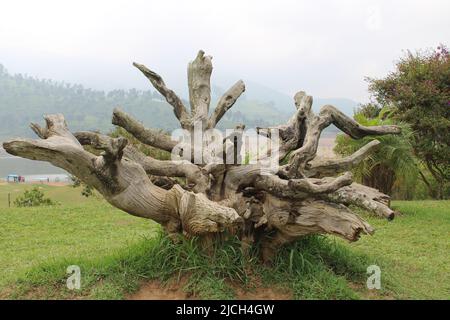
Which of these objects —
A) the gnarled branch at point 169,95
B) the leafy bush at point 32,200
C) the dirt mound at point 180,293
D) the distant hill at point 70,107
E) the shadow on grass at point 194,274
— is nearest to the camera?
the dirt mound at point 180,293

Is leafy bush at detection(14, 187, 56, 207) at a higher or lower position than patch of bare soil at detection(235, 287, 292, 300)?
higher

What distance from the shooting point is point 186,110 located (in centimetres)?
568

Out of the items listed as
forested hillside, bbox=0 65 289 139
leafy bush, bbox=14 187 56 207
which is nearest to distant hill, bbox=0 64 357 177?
forested hillside, bbox=0 65 289 139

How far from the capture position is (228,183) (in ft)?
15.6

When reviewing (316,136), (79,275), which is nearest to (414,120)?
(316,136)

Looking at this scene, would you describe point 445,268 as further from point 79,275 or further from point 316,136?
point 79,275

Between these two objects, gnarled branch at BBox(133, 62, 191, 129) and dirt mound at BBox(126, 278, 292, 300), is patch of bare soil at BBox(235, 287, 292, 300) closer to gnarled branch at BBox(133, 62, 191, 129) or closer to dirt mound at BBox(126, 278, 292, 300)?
dirt mound at BBox(126, 278, 292, 300)

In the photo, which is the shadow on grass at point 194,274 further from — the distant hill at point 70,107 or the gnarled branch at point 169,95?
the distant hill at point 70,107

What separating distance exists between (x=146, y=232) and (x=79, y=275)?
3.35 meters

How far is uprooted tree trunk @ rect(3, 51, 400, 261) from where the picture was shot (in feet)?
13.5

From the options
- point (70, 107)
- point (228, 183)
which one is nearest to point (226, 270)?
point (228, 183)

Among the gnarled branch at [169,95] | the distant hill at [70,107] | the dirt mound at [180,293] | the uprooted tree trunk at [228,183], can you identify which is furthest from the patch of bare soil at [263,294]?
the distant hill at [70,107]

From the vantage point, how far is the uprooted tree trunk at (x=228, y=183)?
4.11 metres
